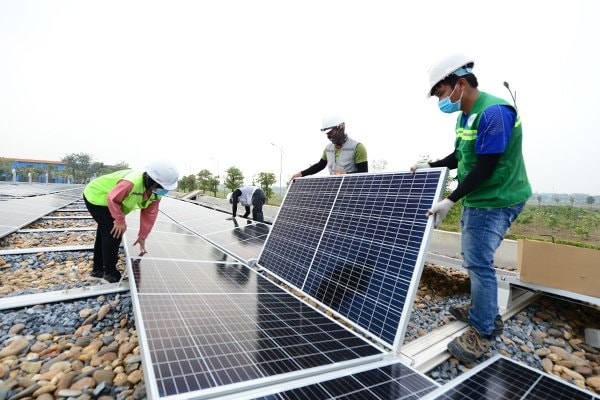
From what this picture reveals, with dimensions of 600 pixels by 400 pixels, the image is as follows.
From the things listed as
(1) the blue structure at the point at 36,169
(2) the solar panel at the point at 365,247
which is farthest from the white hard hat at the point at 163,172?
(1) the blue structure at the point at 36,169

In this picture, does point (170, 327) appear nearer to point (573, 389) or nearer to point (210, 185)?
point (573, 389)

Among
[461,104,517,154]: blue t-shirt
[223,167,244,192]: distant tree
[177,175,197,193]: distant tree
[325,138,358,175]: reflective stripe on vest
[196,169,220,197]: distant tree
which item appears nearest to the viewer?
[461,104,517,154]: blue t-shirt

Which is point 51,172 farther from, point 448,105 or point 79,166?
point 448,105

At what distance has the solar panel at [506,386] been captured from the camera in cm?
208

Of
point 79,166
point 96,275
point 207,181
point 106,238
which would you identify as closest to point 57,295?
point 106,238

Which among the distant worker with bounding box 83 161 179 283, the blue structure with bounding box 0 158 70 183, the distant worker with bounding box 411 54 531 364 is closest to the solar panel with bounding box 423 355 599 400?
the distant worker with bounding box 411 54 531 364

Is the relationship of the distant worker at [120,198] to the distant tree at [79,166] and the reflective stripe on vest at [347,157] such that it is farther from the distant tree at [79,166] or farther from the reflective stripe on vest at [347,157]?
the distant tree at [79,166]

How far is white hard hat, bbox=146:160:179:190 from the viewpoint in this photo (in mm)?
4395

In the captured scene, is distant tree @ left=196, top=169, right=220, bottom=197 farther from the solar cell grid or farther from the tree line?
the solar cell grid

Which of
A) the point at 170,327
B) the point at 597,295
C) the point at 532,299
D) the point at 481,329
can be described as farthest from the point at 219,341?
the point at 532,299

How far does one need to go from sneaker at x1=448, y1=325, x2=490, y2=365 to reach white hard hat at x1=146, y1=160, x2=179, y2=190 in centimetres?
409

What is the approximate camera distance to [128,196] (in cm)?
439

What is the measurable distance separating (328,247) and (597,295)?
3.20m

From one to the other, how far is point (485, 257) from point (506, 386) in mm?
1089
